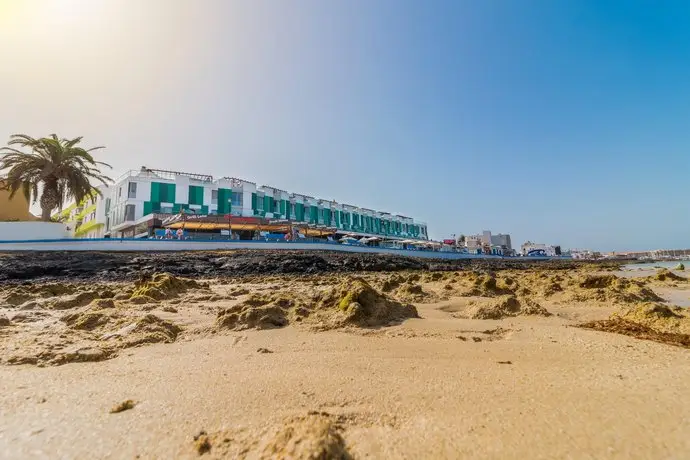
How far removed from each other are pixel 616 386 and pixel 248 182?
1734 inches

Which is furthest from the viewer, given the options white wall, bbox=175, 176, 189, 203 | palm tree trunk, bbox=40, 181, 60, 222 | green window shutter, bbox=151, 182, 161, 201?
white wall, bbox=175, 176, 189, 203

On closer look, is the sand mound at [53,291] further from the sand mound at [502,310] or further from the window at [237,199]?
the window at [237,199]

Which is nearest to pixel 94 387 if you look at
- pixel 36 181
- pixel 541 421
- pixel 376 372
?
pixel 376 372

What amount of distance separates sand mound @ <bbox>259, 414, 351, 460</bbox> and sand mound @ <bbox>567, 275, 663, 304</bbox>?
5535 millimetres

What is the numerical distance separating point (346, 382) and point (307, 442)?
2.65ft

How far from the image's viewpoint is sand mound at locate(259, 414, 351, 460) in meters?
1.18

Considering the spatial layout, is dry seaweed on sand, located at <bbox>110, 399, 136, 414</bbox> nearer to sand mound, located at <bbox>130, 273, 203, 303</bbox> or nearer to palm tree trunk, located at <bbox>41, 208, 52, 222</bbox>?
sand mound, located at <bbox>130, 273, 203, 303</bbox>

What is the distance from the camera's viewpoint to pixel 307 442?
4.02 ft

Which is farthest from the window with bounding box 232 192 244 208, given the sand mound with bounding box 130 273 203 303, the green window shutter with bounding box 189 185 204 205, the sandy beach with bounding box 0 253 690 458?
the sandy beach with bounding box 0 253 690 458

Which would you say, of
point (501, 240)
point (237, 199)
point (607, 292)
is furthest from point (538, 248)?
point (607, 292)

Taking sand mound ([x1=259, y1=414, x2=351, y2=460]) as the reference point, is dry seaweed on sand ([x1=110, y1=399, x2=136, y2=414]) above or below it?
below

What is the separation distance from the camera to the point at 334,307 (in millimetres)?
4078

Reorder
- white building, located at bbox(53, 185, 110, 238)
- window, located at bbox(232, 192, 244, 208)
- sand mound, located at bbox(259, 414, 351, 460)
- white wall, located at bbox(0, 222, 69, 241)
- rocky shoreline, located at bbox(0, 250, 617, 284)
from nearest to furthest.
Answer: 1. sand mound, located at bbox(259, 414, 351, 460)
2. rocky shoreline, located at bbox(0, 250, 617, 284)
3. white wall, located at bbox(0, 222, 69, 241)
4. white building, located at bbox(53, 185, 110, 238)
5. window, located at bbox(232, 192, 244, 208)

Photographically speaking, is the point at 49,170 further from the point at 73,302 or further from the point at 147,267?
the point at 73,302
